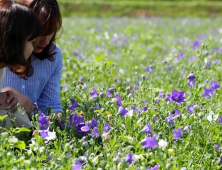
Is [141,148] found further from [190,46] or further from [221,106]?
[190,46]

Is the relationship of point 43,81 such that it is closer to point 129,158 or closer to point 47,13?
point 47,13

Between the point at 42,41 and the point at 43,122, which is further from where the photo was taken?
the point at 42,41

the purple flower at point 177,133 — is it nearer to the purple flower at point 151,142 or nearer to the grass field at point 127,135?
the grass field at point 127,135

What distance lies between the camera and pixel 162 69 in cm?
421

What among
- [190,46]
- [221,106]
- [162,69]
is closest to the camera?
[221,106]

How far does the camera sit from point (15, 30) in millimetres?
2314

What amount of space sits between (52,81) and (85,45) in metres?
3.29

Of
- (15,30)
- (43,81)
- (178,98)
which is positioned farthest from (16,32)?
(178,98)

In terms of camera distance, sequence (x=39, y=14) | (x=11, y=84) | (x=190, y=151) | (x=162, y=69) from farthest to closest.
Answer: (x=162, y=69), (x=11, y=84), (x=39, y=14), (x=190, y=151)

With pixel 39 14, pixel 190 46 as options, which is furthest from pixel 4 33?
pixel 190 46

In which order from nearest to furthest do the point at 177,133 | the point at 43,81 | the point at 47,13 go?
1. the point at 177,133
2. the point at 47,13
3. the point at 43,81

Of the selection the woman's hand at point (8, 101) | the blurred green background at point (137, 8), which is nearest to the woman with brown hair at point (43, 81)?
the woman's hand at point (8, 101)

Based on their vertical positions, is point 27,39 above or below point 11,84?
above

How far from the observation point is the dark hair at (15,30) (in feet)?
7.58
